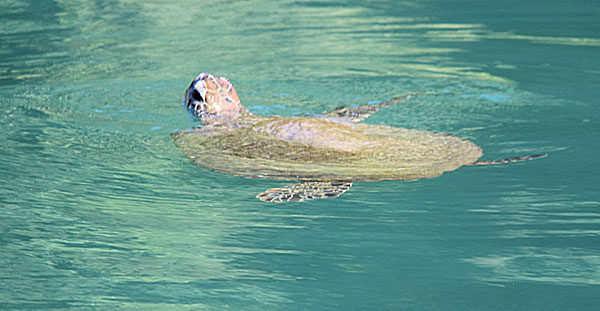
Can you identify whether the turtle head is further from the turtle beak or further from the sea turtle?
the sea turtle

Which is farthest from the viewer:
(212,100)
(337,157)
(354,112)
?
(212,100)

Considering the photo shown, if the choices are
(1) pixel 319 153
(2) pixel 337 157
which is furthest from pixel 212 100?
(2) pixel 337 157

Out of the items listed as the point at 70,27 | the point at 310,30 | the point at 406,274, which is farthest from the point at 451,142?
the point at 70,27

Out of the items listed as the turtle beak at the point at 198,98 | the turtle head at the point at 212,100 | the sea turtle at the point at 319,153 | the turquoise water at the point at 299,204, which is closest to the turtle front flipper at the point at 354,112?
the turquoise water at the point at 299,204

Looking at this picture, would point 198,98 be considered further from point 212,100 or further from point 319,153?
point 319,153

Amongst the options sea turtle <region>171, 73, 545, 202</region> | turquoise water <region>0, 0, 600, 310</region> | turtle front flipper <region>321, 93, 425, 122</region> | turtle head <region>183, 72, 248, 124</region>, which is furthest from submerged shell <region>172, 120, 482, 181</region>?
turtle head <region>183, 72, 248, 124</region>

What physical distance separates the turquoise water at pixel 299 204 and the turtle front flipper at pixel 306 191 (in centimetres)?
8

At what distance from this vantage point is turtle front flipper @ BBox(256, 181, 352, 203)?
12.7ft

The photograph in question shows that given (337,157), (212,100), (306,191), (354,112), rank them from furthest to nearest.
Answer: (212,100), (354,112), (337,157), (306,191)

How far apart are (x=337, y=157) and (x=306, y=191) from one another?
436 millimetres

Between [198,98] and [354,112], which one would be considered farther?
[198,98]

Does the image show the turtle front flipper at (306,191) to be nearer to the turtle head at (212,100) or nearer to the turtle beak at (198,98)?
the turtle head at (212,100)

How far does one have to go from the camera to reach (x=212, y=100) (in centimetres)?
578

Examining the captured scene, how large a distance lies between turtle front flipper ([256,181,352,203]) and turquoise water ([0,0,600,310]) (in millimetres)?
78
